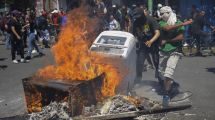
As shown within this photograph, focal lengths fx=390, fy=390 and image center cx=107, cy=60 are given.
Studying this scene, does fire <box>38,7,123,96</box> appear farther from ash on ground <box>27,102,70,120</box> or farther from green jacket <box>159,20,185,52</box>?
green jacket <box>159,20,185,52</box>

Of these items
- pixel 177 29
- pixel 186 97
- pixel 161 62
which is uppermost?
pixel 177 29

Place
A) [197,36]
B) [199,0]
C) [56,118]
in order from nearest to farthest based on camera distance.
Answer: [56,118] < [197,36] < [199,0]

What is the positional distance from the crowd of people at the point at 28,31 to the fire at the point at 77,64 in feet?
21.0

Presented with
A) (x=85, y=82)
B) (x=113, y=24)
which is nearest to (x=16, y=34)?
(x=113, y=24)

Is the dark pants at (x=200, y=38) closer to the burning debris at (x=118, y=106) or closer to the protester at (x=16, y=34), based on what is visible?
the protester at (x=16, y=34)

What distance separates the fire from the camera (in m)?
8.43

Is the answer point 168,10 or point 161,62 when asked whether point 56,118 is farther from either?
point 168,10

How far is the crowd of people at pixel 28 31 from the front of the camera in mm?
15492

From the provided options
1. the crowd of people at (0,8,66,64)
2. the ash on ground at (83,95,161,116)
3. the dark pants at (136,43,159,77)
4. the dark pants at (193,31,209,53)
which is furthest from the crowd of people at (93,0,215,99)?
the crowd of people at (0,8,66,64)

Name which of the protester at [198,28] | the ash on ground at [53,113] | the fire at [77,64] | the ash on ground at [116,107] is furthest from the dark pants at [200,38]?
the ash on ground at [53,113]

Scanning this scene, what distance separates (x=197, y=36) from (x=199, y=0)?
4.68m

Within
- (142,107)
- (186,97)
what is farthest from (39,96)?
(186,97)

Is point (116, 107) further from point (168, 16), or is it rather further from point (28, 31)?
point (28, 31)

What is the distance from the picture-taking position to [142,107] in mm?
7984
